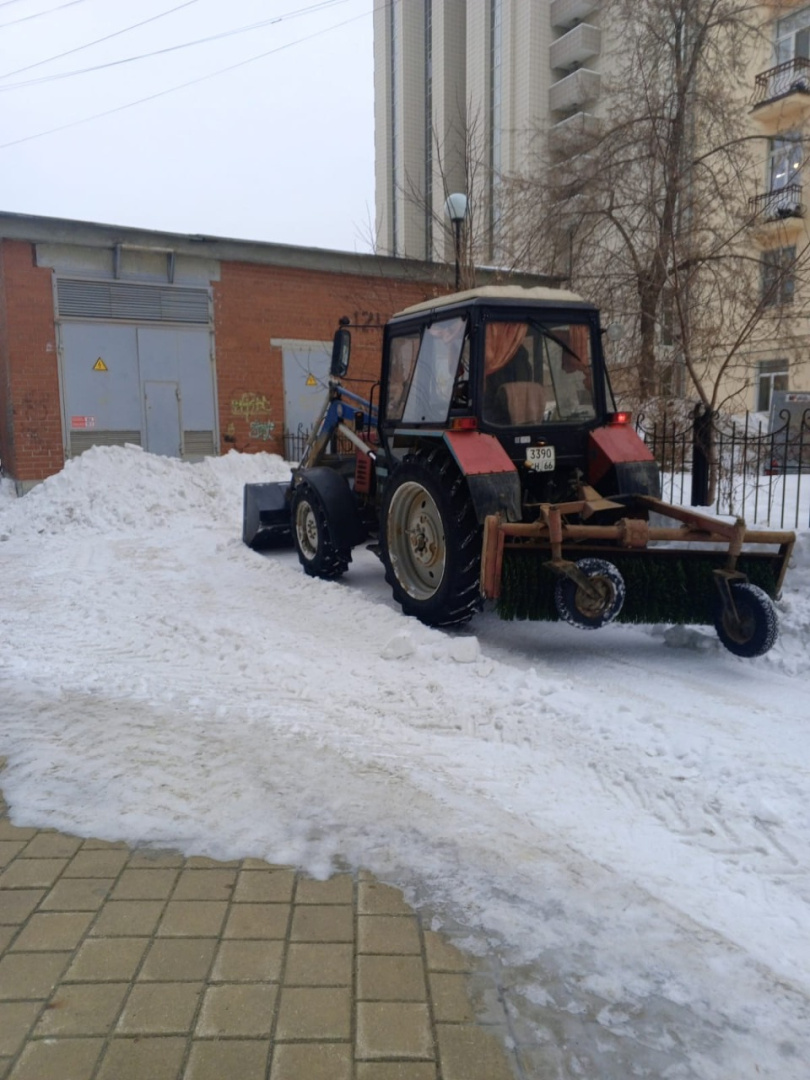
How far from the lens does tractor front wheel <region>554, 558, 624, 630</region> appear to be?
17.6 ft

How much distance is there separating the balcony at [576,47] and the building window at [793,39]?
36.5 ft

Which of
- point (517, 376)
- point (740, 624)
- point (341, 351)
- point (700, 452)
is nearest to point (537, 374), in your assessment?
point (517, 376)

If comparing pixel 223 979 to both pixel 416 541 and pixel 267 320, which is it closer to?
pixel 416 541

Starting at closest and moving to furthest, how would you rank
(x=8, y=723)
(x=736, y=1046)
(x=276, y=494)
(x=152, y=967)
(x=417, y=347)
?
(x=736, y=1046), (x=152, y=967), (x=8, y=723), (x=417, y=347), (x=276, y=494)

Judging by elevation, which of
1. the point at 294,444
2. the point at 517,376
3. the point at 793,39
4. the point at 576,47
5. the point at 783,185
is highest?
the point at 576,47

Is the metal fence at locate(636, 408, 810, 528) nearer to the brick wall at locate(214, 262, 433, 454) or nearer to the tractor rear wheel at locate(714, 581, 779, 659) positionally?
the tractor rear wheel at locate(714, 581, 779, 659)

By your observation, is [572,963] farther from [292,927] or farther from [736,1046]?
[292,927]

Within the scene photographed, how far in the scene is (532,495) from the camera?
6562 mm

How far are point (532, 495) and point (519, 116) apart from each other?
Result: 31903 mm

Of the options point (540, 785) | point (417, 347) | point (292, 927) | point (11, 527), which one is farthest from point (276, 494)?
point (292, 927)

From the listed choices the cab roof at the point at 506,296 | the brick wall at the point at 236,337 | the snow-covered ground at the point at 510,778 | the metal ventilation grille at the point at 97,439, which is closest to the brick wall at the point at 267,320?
the brick wall at the point at 236,337

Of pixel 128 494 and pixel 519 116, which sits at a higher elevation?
pixel 519 116

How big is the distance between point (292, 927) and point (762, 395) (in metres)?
23.6

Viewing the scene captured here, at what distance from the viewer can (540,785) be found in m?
3.83
